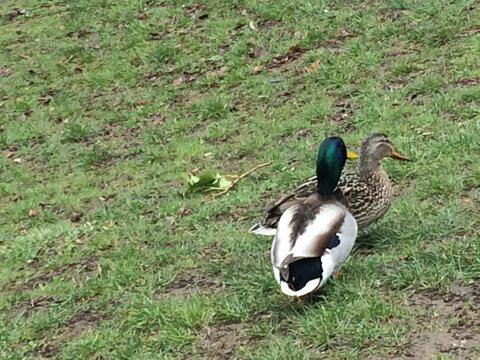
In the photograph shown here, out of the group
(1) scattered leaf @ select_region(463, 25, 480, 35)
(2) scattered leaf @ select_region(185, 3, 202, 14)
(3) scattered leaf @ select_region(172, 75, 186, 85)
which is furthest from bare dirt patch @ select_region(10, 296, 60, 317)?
(2) scattered leaf @ select_region(185, 3, 202, 14)

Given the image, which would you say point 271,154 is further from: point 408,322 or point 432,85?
point 408,322

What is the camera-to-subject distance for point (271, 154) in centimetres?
787

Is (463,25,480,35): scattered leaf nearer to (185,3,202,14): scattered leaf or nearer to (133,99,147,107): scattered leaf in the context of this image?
(133,99,147,107): scattered leaf

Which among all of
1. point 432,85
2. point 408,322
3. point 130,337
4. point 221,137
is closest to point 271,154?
point 221,137

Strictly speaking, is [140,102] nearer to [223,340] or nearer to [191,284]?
[191,284]

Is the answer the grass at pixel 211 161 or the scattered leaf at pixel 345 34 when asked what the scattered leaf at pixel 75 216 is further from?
the scattered leaf at pixel 345 34

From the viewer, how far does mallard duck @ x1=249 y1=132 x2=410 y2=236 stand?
17.2 feet

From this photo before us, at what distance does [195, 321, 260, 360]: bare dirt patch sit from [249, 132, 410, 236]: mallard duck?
699 millimetres

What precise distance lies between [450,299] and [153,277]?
2.31 m

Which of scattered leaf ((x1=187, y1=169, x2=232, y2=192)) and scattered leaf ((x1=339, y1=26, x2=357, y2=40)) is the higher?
scattered leaf ((x1=339, y1=26, x2=357, y2=40))

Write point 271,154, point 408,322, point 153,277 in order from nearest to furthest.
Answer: point 408,322 → point 153,277 → point 271,154

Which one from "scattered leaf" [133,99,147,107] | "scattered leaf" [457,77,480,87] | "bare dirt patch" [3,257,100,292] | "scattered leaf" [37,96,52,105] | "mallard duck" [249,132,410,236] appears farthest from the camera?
"scattered leaf" [37,96,52,105]

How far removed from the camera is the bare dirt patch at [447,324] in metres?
3.98

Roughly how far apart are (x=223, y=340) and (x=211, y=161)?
3703 mm
